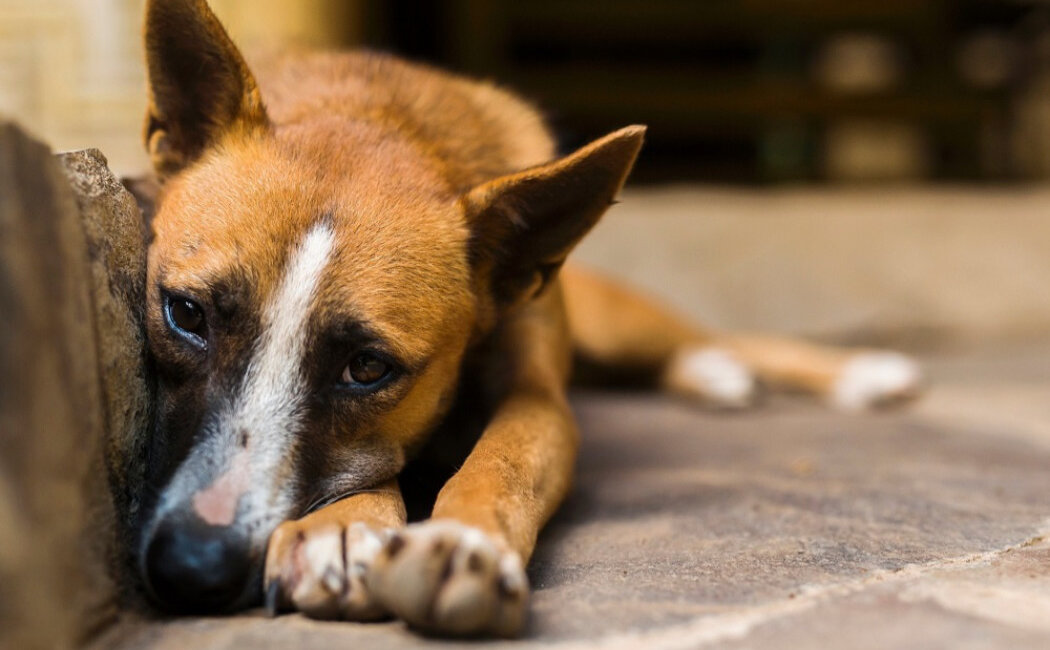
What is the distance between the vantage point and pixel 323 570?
1.57 m

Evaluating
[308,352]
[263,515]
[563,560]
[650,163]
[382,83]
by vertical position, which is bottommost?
[650,163]

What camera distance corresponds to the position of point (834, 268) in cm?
539

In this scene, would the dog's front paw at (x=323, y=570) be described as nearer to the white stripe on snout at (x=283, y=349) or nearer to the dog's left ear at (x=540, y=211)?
the white stripe on snout at (x=283, y=349)

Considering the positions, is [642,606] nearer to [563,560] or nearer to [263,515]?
[563,560]

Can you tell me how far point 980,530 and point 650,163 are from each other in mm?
6091

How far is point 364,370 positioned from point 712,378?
227 centimetres

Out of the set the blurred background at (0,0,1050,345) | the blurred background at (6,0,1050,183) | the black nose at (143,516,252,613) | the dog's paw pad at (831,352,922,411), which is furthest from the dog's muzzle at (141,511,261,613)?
the blurred background at (6,0,1050,183)

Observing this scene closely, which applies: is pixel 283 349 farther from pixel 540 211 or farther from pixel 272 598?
pixel 540 211

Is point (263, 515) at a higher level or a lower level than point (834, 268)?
higher

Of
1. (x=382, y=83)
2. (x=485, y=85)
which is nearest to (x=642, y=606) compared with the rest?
(x=382, y=83)

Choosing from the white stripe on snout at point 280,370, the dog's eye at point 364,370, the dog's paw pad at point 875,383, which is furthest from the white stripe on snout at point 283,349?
the dog's paw pad at point 875,383

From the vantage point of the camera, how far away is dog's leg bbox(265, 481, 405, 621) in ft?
5.05

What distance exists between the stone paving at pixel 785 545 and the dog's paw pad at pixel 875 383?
405 mm

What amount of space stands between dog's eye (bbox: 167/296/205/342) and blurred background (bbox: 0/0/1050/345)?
1834 mm
